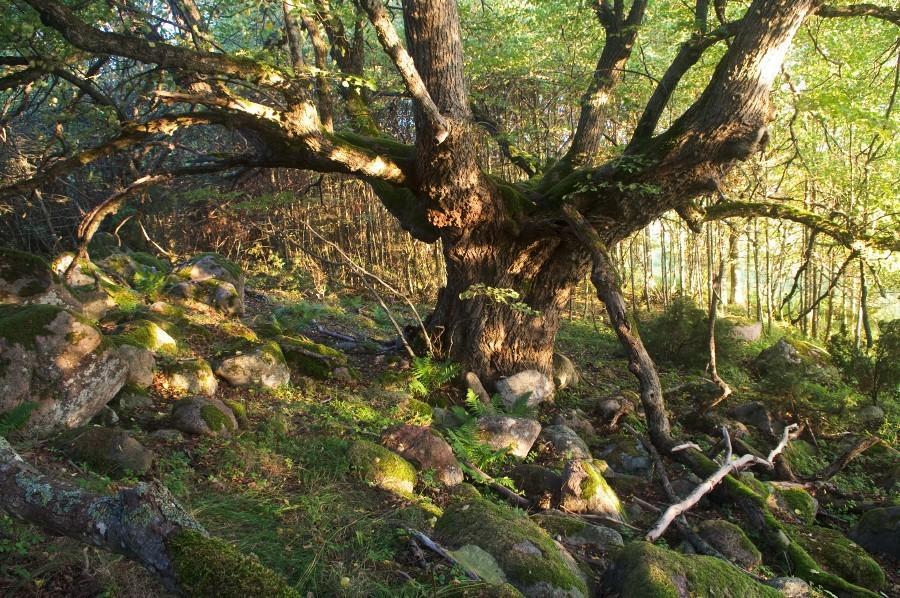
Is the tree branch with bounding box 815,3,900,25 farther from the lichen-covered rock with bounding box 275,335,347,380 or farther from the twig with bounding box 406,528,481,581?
the lichen-covered rock with bounding box 275,335,347,380

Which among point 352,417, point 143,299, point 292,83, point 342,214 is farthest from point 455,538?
point 342,214

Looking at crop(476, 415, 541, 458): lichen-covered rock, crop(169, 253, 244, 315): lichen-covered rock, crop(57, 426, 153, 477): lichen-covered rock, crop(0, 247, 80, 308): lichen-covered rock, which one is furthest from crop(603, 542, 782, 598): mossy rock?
crop(169, 253, 244, 315): lichen-covered rock

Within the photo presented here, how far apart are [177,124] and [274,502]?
Result: 11.6ft

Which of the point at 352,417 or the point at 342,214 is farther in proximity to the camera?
the point at 342,214

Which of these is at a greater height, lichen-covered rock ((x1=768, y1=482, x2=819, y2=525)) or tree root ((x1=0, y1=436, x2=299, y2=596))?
tree root ((x1=0, y1=436, x2=299, y2=596))

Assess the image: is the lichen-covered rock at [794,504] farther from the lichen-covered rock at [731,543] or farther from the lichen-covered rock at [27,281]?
the lichen-covered rock at [27,281]

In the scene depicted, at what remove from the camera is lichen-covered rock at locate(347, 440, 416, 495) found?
4.28 m

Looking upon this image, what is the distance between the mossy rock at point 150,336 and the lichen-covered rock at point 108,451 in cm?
183

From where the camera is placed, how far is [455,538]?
338 centimetres

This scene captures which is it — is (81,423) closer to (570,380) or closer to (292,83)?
(292,83)

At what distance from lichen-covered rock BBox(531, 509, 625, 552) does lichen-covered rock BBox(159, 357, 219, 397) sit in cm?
325

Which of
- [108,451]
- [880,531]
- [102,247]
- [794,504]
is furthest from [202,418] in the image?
[102,247]

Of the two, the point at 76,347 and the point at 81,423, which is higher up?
the point at 76,347

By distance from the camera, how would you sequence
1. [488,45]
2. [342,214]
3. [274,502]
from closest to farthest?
1. [274,502]
2. [488,45]
3. [342,214]
